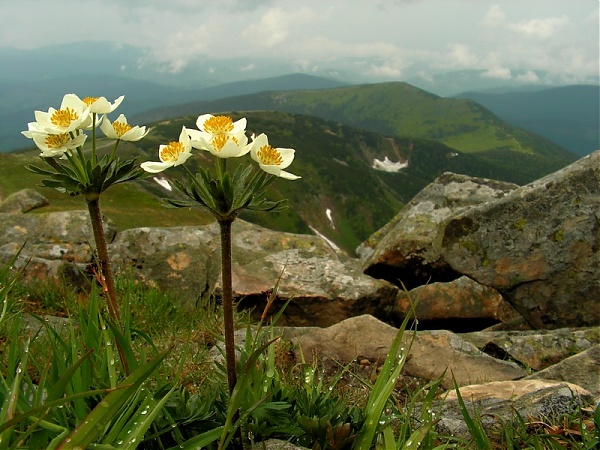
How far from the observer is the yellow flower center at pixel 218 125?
3.54 m

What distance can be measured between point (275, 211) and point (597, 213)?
9291mm

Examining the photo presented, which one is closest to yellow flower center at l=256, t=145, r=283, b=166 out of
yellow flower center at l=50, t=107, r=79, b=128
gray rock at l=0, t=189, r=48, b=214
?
yellow flower center at l=50, t=107, r=79, b=128

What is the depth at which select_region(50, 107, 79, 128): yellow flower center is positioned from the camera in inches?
154

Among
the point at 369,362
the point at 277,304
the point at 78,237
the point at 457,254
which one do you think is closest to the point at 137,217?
the point at 78,237

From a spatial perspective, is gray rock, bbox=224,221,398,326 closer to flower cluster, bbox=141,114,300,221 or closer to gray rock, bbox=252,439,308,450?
gray rock, bbox=252,439,308,450

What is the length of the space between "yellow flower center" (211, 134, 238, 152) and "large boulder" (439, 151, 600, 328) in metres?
8.87

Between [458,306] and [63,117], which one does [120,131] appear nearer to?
[63,117]

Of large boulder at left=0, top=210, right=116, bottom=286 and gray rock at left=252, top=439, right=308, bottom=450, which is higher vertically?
gray rock at left=252, top=439, right=308, bottom=450

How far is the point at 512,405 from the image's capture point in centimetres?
439

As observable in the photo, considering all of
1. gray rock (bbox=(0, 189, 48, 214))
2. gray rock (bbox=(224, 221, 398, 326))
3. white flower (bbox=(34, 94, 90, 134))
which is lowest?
gray rock (bbox=(0, 189, 48, 214))

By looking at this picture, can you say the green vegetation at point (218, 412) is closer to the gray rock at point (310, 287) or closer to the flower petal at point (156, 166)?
the flower petal at point (156, 166)

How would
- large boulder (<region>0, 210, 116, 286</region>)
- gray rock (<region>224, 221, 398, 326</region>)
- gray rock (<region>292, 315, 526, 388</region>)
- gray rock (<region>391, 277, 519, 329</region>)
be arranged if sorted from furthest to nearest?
gray rock (<region>391, 277, 519, 329</region>) → gray rock (<region>224, 221, 398, 326</region>) → large boulder (<region>0, 210, 116, 286</region>) → gray rock (<region>292, 315, 526, 388</region>)

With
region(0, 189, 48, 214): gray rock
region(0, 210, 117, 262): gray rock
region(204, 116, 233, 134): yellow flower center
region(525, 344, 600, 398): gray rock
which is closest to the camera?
region(204, 116, 233, 134): yellow flower center

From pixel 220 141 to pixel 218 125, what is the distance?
229 millimetres
